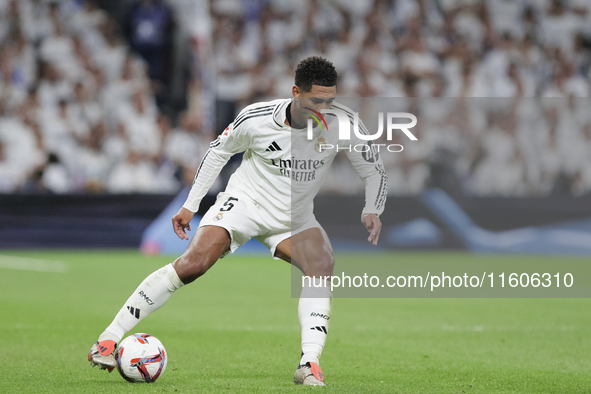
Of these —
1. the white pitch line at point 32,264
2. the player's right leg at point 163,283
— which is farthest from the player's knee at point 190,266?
the white pitch line at point 32,264

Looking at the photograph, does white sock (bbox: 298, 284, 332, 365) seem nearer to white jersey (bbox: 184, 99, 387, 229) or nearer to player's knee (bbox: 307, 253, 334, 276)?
player's knee (bbox: 307, 253, 334, 276)

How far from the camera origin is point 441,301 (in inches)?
381

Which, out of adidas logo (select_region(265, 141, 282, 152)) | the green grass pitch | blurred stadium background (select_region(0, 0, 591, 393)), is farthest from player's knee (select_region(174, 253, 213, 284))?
blurred stadium background (select_region(0, 0, 591, 393))

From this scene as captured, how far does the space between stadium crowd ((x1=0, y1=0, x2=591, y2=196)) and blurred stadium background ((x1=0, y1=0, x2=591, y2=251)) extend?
33mm

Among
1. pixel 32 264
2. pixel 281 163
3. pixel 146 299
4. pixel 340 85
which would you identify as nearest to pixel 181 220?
pixel 146 299

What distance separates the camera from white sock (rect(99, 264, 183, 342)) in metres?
4.82

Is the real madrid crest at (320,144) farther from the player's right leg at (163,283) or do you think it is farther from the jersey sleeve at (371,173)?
the player's right leg at (163,283)

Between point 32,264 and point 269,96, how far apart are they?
563 centimetres

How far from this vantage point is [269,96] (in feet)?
51.1

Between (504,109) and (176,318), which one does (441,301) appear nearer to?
(176,318)

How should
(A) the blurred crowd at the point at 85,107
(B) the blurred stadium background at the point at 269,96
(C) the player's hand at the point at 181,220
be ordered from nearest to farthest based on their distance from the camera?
(C) the player's hand at the point at 181,220, (B) the blurred stadium background at the point at 269,96, (A) the blurred crowd at the point at 85,107

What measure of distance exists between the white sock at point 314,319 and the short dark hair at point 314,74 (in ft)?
4.14

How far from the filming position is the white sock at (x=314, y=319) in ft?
15.3

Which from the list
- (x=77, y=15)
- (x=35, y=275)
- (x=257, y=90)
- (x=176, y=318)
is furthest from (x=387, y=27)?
(x=176, y=318)
